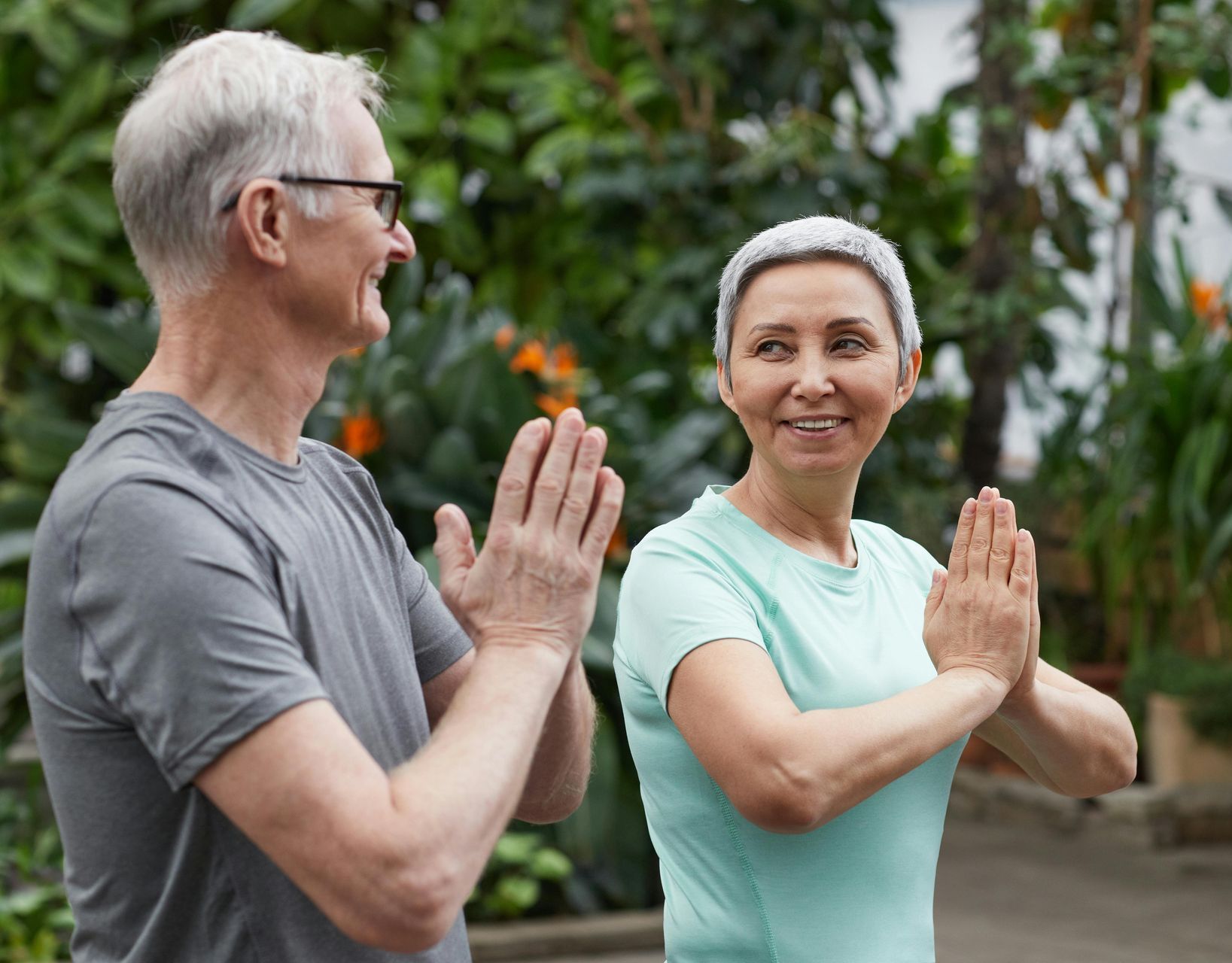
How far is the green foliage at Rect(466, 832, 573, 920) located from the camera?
13.2 feet

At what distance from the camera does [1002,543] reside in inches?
60.6

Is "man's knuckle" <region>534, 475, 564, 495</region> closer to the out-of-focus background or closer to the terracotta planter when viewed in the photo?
the out-of-focus background

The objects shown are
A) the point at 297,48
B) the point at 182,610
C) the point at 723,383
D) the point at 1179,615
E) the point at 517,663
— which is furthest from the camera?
the point at 1179,615

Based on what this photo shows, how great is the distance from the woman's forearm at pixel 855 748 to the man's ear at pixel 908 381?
40 centimetres

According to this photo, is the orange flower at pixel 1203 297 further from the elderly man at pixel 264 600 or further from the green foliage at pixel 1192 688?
the elderly man at pixel 264 600

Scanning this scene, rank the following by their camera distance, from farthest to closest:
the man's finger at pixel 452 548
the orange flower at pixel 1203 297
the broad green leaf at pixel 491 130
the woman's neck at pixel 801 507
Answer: the orange flower at pixel 1203 297
the broad green leaf at pixel 491 130
the woman's neck at pixel 801 507
the man's finger at pixel 452 548

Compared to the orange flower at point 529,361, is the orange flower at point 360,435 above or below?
below

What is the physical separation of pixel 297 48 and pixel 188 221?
22 cm

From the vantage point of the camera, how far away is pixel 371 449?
4.06 meters

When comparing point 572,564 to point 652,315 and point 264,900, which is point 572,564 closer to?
point 264,900

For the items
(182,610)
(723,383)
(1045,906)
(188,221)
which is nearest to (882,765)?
(723,383)

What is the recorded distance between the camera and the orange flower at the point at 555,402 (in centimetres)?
418

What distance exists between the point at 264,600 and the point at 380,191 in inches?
15.8

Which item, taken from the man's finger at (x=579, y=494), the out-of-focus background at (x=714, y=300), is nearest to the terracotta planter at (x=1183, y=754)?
the out-of-focus background at (x=714, y=300)
